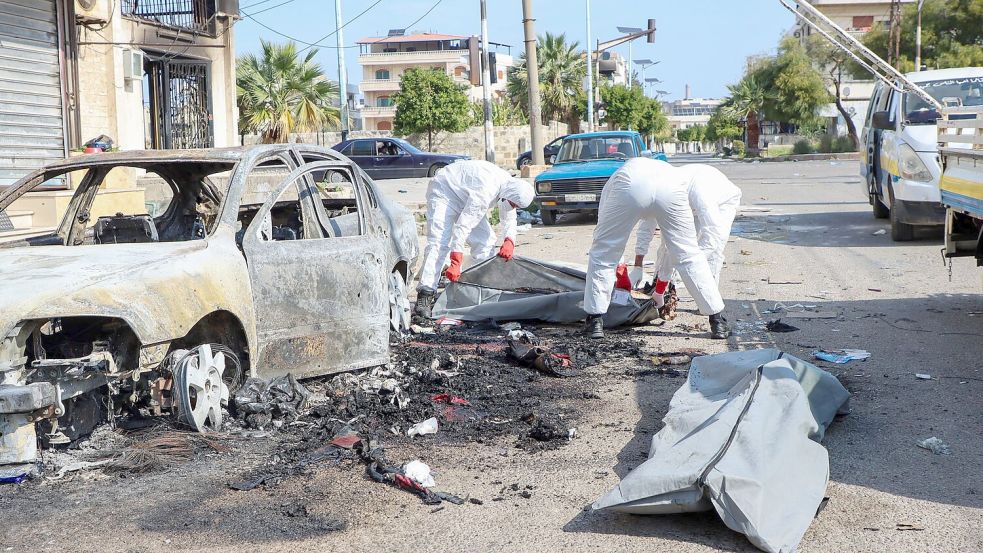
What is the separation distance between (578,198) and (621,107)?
2149 inches

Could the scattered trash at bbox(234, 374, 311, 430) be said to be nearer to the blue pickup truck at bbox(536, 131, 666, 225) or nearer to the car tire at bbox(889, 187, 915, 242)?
the car tire at bbox(889, 187, 915, 242)

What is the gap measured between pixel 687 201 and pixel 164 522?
4.72m

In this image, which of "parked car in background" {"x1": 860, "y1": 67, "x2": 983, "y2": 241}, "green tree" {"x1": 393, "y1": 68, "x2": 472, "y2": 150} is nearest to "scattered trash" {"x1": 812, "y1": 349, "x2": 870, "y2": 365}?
"parked car in background" {"x1": 860, "y1": 67, "x2": 983, "y2": 241}

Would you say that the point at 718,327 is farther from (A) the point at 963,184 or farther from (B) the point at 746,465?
(B) the point at 746,465

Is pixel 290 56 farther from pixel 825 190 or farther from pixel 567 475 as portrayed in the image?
pixel 567 475

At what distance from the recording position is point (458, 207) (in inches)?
364

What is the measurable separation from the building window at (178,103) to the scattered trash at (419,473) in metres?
16.2

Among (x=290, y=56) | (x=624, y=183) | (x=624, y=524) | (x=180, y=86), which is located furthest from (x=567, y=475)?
(x=290, y=56)

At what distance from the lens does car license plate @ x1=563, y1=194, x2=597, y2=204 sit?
1717 centimetres

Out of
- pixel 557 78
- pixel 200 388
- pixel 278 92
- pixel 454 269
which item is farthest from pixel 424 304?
pixel 557 78

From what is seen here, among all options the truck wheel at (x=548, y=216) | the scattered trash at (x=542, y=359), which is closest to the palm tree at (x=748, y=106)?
the truck wheel at (x=548, y=216)

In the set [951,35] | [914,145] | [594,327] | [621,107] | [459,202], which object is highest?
[951,35]

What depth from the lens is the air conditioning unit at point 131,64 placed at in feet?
52.1

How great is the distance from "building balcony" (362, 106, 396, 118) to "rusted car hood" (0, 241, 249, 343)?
96573mm
